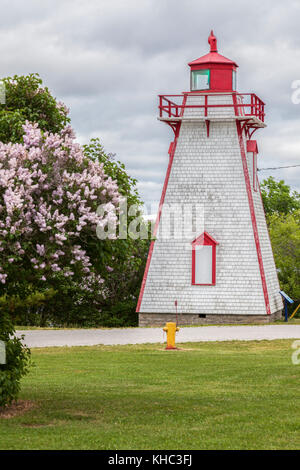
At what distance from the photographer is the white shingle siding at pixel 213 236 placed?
3441 cm

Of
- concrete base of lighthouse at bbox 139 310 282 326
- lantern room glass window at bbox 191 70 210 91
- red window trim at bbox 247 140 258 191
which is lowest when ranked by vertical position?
concrete base of lighthouse at bbox 139 310 282 326

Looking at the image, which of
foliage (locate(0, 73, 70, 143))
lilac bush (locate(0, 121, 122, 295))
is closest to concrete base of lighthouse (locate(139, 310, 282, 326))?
foliage (locate(0, 73, 70, 143))

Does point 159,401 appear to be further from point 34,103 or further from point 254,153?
point 254,153

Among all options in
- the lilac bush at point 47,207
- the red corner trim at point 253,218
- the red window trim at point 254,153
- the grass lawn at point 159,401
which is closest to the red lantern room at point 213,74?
the red corner trim at point 253,218

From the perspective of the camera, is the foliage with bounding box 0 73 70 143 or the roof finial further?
the roof finial

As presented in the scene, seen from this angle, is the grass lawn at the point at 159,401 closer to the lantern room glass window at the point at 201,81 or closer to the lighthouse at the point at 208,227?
the lighthouse at the point at 208,227

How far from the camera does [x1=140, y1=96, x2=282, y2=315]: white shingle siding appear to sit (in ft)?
113

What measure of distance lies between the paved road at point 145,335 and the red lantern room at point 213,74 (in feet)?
35.8

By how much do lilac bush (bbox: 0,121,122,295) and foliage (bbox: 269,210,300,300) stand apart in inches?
1284

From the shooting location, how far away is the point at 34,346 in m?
24.2

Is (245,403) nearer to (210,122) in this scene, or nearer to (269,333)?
(269,333)

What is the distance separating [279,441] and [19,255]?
4398 mm

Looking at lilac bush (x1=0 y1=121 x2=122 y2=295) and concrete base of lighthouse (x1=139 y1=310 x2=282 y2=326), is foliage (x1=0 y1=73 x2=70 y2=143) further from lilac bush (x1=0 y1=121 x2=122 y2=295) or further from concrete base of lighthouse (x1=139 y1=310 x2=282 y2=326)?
concrete base of lighthouse (x1=139 y1=310 x2=282 y2=326)
